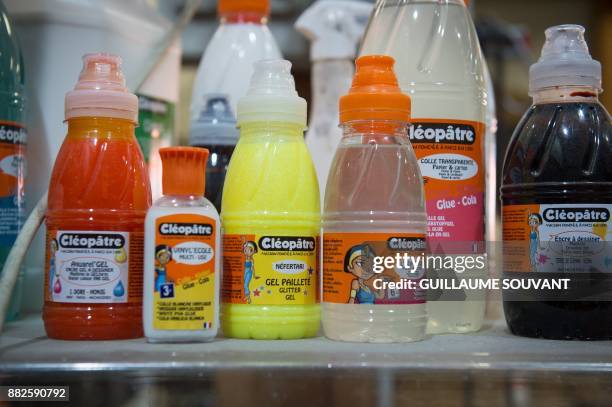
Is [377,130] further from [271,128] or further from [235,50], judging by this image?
[235,50]

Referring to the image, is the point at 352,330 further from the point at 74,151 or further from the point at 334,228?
the point at 74,151

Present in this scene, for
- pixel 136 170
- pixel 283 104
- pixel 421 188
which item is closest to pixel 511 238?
pixel 421 188

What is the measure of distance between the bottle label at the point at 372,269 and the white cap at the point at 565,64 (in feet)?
0.68

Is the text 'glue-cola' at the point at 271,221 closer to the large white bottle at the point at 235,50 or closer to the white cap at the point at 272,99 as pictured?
the white cap at the point at 272,99

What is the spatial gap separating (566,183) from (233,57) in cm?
48

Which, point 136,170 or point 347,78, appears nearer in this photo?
point 136,170

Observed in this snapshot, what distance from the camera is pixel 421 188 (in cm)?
Result: 67

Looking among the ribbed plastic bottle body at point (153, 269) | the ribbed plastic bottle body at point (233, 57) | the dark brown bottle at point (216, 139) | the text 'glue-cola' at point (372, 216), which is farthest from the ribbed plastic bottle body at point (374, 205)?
the ribbed plastic bottle body at point (233, 57)

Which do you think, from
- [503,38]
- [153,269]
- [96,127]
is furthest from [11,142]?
[503,38]

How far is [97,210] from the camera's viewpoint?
0.64 m

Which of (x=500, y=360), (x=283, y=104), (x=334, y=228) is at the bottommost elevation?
(x=500, y=360)

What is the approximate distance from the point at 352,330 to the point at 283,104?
209mm

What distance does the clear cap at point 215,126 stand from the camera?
2.86 ft

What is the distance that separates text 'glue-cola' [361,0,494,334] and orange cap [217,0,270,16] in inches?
9.0
